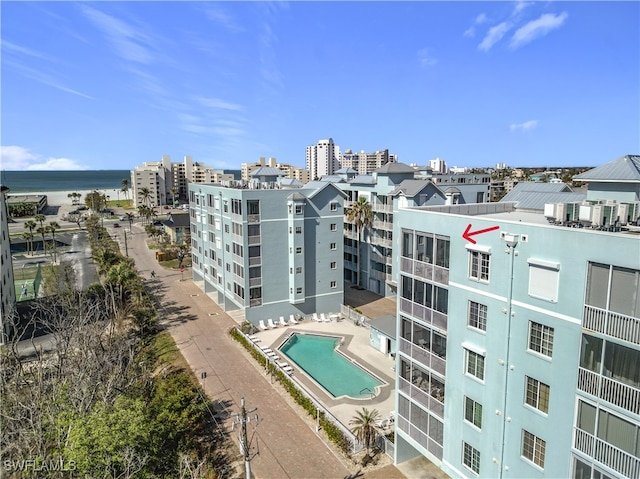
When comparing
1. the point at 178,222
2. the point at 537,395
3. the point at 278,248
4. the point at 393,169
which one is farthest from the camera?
the point at 178,222

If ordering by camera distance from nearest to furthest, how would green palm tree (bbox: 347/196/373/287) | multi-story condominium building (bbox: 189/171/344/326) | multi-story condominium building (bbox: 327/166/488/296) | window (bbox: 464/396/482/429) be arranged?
window (bbox: 464/396/482/429) → multi-story condominium building (bbox: 189/171/344/326) → multi-story condominium building (bbox: 327/166/488/296) → green palm tree (bbox: 347/196/373/287)

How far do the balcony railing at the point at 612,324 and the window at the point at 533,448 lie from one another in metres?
5.18

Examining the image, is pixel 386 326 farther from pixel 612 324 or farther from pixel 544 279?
pixel 612 324

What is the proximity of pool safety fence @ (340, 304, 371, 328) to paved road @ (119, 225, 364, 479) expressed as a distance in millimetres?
13037

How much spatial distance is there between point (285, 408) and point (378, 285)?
2917 cm

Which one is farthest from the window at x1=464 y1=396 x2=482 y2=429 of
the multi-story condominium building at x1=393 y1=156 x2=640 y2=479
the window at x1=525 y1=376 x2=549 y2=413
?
the window at x1=525 y1=376 x2=549 y2=413

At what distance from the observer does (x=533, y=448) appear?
52.7ft

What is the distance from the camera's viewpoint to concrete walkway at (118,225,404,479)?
24.8m

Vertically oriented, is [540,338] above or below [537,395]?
above

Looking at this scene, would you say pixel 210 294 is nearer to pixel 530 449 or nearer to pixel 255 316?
pixel 255 316

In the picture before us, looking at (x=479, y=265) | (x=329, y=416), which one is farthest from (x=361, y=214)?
(x=479, y=265)

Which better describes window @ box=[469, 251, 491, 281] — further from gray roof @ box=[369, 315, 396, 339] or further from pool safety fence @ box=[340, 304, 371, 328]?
pool safety fence @ box=[340, 304, 371, 328]

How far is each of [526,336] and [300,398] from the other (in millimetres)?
19801

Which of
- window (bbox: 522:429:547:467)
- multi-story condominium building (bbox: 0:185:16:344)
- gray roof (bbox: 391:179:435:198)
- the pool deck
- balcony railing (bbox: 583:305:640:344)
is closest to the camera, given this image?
balcony railing (bbox: 583:305:640:344)
